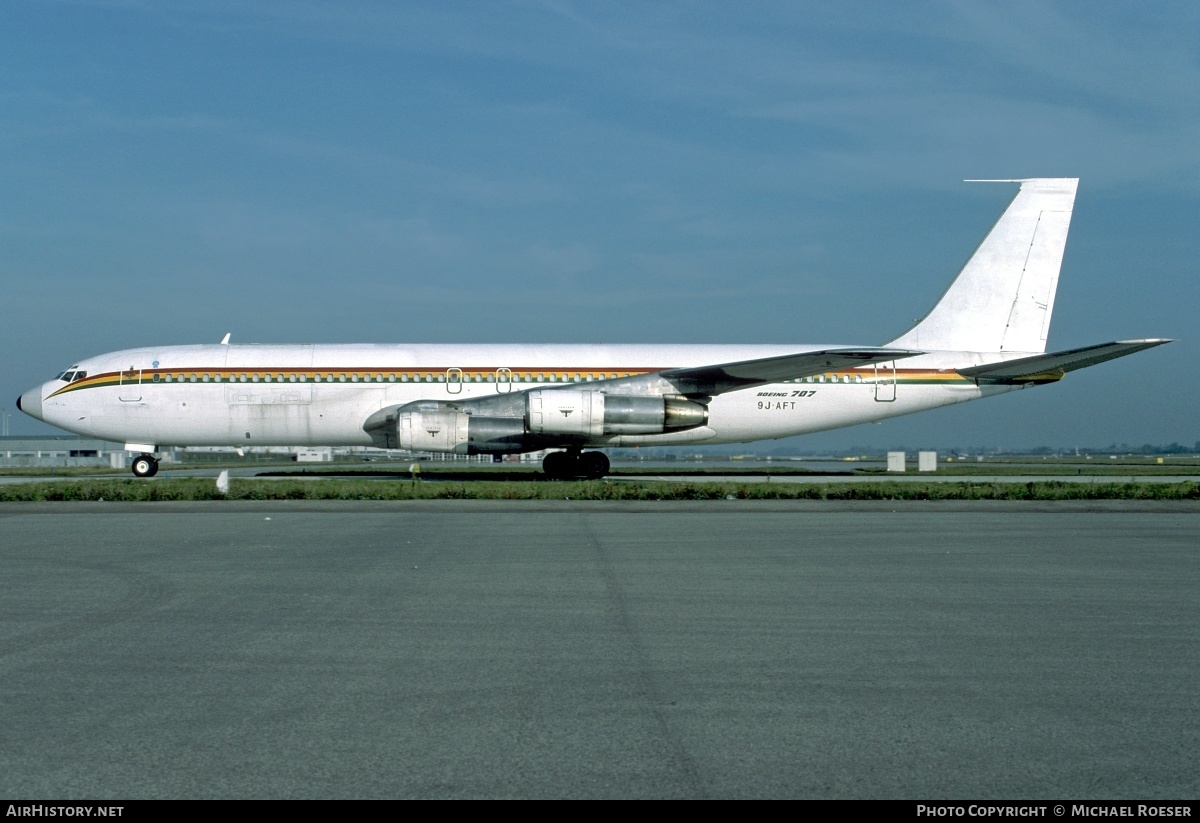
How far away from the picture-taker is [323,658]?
6.32 metres

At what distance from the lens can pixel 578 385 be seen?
2694cm

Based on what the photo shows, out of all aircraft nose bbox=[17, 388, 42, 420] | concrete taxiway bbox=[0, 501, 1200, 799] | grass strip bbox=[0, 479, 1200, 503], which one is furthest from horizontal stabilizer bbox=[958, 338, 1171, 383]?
aircraft nose bbox=[17, 388, 42, 420]

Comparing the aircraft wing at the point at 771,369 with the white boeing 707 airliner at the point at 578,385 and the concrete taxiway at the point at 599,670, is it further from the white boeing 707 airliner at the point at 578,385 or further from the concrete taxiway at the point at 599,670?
the concrete taxiway at the point at 599,670

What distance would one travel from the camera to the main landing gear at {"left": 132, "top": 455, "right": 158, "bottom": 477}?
27.6 metres

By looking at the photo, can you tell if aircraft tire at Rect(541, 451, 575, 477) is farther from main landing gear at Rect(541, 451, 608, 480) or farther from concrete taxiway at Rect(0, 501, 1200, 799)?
concrete taxiway at Rect(0, 501, 1200, 799)

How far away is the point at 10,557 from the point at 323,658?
662cm

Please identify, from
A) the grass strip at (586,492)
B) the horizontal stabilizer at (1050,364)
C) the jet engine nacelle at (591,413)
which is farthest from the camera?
the jet engine nacelle at (591,413)

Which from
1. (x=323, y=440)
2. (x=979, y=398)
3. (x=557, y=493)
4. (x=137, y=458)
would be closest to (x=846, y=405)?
(x=979, y=398)

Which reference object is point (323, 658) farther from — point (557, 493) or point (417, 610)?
point (557, 493)

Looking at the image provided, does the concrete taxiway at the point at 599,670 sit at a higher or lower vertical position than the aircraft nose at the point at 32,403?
lower

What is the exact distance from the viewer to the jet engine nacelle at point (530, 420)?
991 inches

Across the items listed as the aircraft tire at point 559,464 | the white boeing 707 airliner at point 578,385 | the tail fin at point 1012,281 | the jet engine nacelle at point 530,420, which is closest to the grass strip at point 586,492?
the jet engine nacelle at point 530,420

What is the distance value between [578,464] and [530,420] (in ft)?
11.4

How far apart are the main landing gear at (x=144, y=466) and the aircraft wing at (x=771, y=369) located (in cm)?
1390
